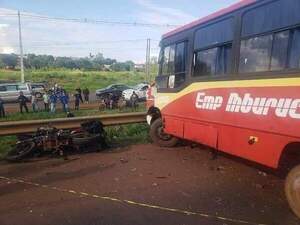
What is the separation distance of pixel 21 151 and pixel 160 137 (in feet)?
12.1

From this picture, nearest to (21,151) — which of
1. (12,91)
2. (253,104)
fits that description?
(253,104)

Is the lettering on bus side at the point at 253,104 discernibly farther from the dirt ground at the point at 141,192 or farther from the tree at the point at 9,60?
the tree at the point at 9,60

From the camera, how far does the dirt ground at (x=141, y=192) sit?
5.90 meters

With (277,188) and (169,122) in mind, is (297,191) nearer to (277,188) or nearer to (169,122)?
(277,188)

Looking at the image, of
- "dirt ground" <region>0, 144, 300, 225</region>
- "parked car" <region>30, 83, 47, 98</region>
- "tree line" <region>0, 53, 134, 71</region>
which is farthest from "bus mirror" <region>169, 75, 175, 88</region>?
"tree line" <region>0, 53, 134, 71</region>

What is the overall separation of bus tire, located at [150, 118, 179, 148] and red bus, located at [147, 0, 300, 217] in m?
1.05

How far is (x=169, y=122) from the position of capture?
10.5 meters

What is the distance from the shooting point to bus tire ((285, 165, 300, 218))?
5.94 metres

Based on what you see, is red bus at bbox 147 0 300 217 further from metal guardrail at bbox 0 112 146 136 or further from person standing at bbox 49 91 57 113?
person standing at bbox 49 91 57 113

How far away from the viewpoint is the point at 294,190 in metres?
6.00

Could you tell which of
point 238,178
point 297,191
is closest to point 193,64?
point 238,178

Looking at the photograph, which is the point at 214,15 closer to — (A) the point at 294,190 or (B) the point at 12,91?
(A) the point at 294,190

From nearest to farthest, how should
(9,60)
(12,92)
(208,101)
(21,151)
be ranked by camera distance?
1. (208,101)
2. (21,151)
3. (12,92)
4. (9,60)

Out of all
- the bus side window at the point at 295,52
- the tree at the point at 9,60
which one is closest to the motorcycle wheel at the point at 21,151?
the bus side window at the point at 295,52
